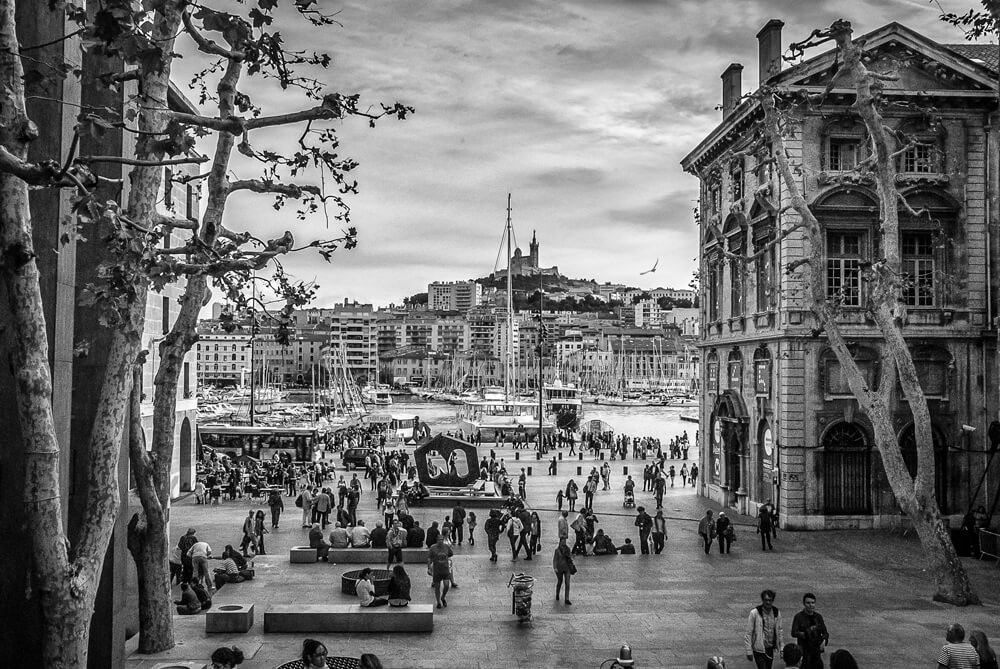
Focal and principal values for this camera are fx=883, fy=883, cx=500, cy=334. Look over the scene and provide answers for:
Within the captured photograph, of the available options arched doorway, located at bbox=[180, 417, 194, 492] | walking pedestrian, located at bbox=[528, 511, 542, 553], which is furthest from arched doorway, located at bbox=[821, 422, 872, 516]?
arched doorway, located at bbox=[180, 417, 194, 492]

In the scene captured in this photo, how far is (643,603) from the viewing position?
18609mm

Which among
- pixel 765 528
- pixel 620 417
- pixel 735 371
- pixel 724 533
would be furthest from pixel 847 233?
pixel 620 417

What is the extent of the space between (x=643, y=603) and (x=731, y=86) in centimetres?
2627

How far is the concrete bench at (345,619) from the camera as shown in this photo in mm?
15617

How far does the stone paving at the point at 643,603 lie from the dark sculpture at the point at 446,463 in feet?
23.0

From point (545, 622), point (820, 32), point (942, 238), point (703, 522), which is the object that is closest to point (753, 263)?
point (942, 238)

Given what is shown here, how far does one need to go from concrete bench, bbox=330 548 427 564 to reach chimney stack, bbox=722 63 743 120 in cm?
2407

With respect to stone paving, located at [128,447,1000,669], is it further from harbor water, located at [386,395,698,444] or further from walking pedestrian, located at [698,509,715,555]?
harbor water, located at [386,395,698,444]

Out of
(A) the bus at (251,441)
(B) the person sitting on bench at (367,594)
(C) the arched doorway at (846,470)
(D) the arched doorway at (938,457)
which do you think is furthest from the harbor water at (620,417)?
(B) the person sitting on bench at (367,594)

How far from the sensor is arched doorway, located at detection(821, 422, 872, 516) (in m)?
28.4

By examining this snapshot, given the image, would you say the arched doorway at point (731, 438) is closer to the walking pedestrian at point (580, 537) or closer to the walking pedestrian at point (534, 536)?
the walking pedestrian at point (580, 537)

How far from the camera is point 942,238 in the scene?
28781 mm

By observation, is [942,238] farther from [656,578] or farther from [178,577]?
[178,577]

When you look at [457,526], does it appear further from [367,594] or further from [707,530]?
[367,594]
